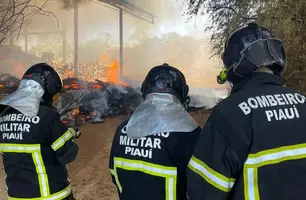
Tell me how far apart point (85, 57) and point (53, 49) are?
331 cm

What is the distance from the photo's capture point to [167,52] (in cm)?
3247

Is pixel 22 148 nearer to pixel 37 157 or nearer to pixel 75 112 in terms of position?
pixel 37 157

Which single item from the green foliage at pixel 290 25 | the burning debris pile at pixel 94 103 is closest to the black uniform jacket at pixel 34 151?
the green foliage at pixel 290 25

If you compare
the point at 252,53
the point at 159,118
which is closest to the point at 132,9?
the point at 159,118

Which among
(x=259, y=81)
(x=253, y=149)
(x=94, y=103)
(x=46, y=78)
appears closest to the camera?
(x=253, y=149)

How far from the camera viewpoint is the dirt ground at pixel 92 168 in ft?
17.0

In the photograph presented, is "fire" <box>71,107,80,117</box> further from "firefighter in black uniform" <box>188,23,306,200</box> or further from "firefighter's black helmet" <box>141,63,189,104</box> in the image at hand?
"firefighter in black uniform" <box>188,23,306,200</box>

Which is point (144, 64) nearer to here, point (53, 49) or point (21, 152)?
point (53, 49)

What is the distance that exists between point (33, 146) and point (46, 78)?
606 mm

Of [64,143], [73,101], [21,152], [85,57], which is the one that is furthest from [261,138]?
[85,57]

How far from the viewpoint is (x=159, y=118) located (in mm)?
2006

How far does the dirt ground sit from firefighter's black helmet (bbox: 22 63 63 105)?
8.49 ft

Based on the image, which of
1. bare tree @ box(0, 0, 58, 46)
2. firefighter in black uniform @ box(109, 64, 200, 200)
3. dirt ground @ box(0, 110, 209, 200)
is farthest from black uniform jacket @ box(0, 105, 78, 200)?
bare tree @ box(0, 0, 58, 46)

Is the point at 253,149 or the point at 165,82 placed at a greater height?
the point at 165,82
